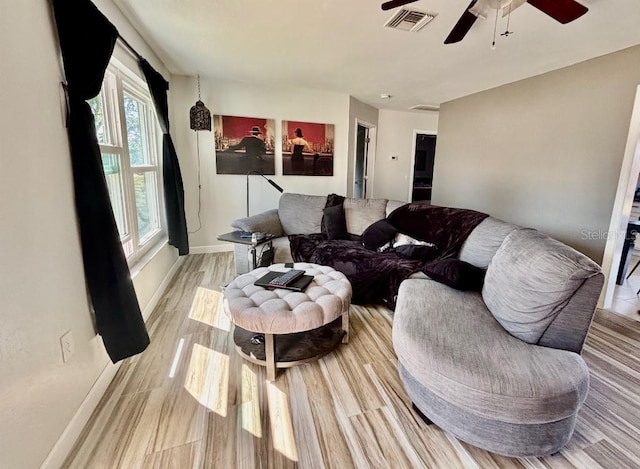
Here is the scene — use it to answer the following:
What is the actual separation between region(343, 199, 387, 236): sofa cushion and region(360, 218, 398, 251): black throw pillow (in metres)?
0.32

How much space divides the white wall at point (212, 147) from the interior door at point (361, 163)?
1172mm

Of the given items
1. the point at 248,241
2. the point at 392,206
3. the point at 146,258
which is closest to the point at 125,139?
the point at 146,258

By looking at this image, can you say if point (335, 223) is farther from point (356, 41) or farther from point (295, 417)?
point (295, 417)

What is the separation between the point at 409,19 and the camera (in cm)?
223

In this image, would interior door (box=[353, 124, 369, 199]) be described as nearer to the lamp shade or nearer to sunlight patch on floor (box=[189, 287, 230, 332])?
the lamp shade

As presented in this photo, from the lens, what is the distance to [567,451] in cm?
138

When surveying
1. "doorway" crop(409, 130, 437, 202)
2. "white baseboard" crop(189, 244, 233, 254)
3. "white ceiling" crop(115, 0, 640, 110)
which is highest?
"white ceiling" crop(115, 0, 640, 110)

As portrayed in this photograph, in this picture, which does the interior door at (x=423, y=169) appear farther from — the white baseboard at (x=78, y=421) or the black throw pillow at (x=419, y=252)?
the white baseboard at (x=78, y=421)

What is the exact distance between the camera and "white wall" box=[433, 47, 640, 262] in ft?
9.18

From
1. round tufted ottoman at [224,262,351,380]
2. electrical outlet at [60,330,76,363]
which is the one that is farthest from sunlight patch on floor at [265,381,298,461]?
electrical outlet at [60,330,76,363]

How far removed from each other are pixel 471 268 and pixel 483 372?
98 centimetres

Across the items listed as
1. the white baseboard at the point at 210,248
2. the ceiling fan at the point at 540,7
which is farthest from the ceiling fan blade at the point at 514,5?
the white baseboard at the point at 210,248

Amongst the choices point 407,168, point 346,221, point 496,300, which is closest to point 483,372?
point 496,300

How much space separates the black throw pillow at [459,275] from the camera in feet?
6.64
